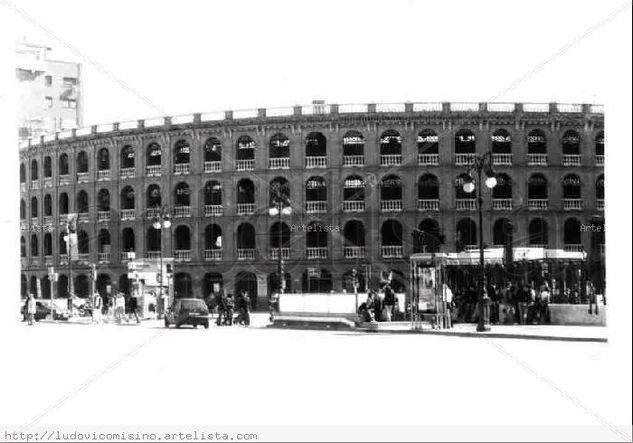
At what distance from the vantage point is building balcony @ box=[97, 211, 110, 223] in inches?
1515

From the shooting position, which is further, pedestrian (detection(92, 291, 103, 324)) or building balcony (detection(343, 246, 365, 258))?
building balcony (detection(343, 246, 365, 258))

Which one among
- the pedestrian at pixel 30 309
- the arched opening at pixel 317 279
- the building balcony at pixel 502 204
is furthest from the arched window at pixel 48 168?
the building balcony at pixel 502 204

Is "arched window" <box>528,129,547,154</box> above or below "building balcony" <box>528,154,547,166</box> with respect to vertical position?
above

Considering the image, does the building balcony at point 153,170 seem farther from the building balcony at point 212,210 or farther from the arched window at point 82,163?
the arched window at point 82,163

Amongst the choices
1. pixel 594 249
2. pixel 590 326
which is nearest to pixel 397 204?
pixel 594 249

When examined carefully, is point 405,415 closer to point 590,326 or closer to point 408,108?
point 590,326

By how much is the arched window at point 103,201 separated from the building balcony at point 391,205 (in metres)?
14.2

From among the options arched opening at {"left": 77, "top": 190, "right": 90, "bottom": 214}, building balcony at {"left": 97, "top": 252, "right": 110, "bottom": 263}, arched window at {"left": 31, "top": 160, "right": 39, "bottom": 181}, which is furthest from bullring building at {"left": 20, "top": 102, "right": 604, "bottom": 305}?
arched opening at {"left": 77, "top": 190, "right": 90, "bottom": 214}

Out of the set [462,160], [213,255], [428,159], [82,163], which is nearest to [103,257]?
[82,163]

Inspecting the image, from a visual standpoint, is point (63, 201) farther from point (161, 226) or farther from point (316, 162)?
point (316, 162)

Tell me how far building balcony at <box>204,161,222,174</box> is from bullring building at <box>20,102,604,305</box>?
3.9 inches

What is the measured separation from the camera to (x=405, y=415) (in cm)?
933

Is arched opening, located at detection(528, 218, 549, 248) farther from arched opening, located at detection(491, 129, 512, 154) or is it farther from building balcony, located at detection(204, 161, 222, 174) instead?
building balcony, located at detection(204, 161, 222, 174)

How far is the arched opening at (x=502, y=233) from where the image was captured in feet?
146
